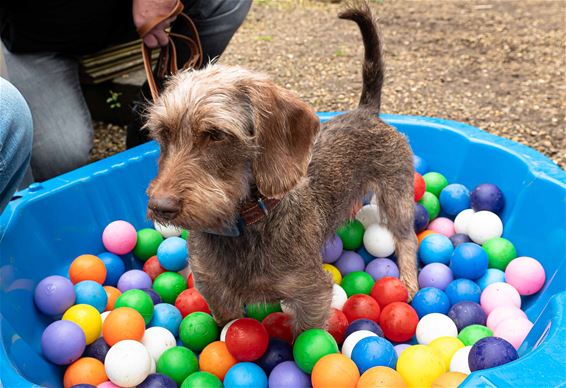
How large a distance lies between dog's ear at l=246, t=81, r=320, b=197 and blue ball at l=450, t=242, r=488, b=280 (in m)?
1.64

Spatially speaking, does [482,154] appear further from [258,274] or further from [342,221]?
[258,274]

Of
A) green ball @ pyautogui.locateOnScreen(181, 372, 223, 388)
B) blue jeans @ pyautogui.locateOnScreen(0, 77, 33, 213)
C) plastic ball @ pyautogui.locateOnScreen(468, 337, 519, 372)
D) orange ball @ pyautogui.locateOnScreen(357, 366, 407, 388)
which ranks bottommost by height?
green ball @ pyautogui.locateOnScreen(181, 372, 223, 388)

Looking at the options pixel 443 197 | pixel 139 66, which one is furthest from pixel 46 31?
pixel 443 197

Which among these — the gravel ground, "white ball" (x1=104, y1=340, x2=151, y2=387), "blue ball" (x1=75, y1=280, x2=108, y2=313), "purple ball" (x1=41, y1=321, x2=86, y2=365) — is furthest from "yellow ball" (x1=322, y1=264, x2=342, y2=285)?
the gravel ground

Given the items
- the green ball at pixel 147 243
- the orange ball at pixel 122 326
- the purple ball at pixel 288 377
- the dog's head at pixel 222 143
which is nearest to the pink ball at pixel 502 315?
the purple ball at pixel 288 377

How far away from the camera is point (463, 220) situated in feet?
13.0

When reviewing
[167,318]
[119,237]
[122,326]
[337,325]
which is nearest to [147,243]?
[119,237]

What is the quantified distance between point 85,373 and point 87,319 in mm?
335

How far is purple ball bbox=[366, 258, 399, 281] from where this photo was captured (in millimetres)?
3635

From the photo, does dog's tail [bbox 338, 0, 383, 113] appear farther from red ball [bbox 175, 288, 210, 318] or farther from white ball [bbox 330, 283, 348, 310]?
red ball [bbox 175, 288, 210, 318]

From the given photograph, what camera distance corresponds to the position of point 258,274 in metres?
2.59

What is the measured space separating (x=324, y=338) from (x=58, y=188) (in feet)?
6.54

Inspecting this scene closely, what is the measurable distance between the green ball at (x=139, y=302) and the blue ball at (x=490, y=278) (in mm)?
2041

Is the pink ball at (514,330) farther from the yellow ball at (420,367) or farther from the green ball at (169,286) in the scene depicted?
the green ball at (169,286)
